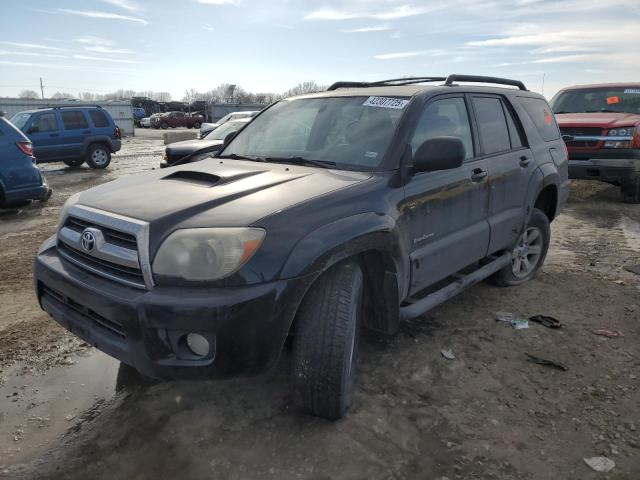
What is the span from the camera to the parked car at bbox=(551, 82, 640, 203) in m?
8.08

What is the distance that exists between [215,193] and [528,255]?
3.51 m

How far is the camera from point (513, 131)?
14.1ft

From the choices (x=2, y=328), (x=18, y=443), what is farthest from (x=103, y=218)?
(x=2, y=328)

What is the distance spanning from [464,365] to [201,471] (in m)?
1.82

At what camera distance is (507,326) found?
3.92 metres

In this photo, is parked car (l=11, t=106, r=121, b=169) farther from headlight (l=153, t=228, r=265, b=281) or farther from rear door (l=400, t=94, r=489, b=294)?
headlight (l=153, t=228, r=265, b=281)

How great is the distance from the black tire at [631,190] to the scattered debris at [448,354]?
6.84 m

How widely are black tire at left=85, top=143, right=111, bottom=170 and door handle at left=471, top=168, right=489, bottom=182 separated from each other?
13392mm

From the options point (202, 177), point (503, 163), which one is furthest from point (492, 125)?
point (202, 177)

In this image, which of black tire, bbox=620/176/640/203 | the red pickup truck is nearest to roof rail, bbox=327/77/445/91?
black tire, bbox=620/176/640/203

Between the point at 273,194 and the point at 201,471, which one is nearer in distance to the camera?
the point at 201,471

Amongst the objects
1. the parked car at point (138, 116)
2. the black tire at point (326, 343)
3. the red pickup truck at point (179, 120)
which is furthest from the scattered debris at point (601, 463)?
the parked car at point (138, 116)

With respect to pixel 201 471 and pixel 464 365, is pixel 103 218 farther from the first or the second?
pixel 464 365

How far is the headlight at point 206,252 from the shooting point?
2205 millimetres
